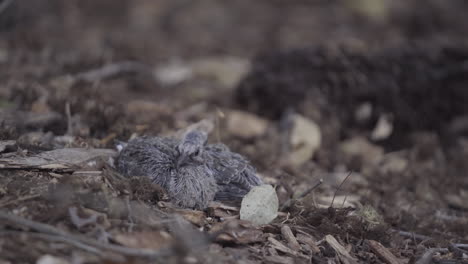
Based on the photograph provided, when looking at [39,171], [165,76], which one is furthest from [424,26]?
[39,171]

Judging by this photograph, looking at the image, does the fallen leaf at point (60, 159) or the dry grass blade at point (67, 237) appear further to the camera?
the fallen leaf at point (60, 159)

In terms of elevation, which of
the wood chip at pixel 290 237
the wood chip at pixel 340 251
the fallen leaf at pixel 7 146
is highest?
the fallen leaf at pixel 7 146

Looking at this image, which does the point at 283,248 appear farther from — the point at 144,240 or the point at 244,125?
the point at 244,125

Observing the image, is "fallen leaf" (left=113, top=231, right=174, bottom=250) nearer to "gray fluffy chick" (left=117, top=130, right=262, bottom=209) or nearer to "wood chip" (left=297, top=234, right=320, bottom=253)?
"gray fluffy chick" (left=117, top=130, right=262, bottom=209)

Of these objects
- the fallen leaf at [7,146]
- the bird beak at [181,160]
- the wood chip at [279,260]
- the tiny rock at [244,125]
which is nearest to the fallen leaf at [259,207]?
the wood chip at [279,260]

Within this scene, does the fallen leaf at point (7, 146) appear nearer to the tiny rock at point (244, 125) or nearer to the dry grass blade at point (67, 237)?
Result: the dry grass blade at point (67, 237)

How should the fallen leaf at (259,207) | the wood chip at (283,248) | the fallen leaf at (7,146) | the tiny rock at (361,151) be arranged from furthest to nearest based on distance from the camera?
the tiny rock at (361,151) < the fallen leaf at (7,146) < the fallen leaf at (259,207) < the wood chip at (283,248)

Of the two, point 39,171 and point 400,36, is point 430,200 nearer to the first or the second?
point 39,171

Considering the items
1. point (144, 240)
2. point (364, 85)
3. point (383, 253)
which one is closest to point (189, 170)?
point (144, 240)
